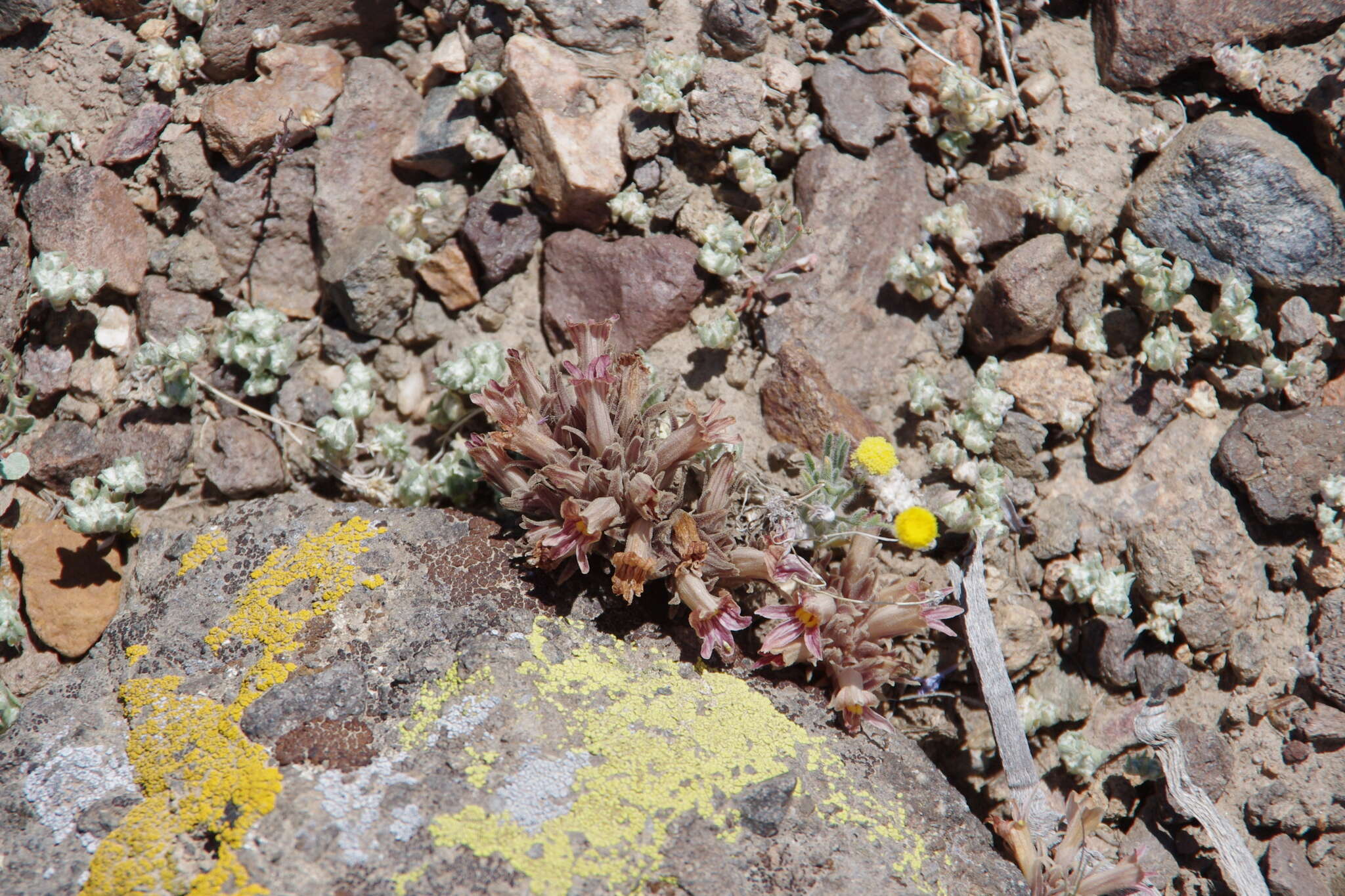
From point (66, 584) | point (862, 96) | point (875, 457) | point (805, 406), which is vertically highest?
point (862, 96)

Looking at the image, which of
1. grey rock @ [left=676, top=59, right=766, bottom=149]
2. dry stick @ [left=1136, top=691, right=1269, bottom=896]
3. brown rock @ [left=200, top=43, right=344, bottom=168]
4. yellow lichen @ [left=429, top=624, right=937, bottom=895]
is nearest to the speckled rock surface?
yellow lichen @ [left=429, top=624, right=937, bottom=895]

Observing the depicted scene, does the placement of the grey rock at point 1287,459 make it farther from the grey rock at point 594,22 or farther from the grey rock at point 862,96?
the grey rock at point 594,22

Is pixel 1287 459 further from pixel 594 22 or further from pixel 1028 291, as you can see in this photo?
pixel 594 22

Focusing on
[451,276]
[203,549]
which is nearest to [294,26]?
[451,276]

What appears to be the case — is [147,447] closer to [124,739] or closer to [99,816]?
[124,739]

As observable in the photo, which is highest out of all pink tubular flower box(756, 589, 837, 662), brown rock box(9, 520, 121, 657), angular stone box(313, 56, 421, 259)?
angular stone box(313, 56, 421, 259)

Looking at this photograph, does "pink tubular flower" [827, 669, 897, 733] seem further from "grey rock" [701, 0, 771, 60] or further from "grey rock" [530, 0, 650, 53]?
"grey rock" [530, 0, 650, 53]

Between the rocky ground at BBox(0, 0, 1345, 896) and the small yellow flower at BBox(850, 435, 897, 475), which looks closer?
the rocky ground at BBox(0, 0, 1345, 896)
